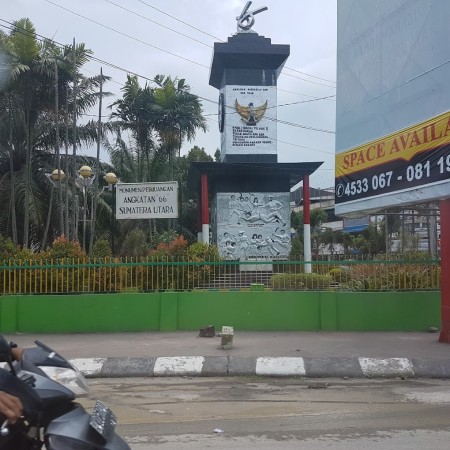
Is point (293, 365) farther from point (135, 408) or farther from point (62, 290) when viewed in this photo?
point (62, 290)

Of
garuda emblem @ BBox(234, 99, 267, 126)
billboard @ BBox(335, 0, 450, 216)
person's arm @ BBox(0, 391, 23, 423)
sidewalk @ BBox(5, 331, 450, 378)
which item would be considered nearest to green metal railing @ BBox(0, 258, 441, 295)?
sidewalk @ BBox(5, 331, 450, 378)

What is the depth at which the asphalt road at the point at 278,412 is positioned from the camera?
5.46 metres

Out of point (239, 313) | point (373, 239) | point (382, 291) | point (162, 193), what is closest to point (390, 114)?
point (382, 291)

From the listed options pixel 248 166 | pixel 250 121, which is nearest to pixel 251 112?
pixel 250 121

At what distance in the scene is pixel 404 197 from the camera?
11.3 metres

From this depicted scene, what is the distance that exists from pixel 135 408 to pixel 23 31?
19414 mm

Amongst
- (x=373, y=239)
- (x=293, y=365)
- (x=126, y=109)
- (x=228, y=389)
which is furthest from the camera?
(x=373, y=239)

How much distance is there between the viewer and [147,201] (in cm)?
1540

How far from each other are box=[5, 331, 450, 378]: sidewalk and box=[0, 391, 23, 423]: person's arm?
6.52 metres

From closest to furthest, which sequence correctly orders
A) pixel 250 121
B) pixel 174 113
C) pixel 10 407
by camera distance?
1. pixel 10 407
2. pixel 250 121
3. pixel 174 113

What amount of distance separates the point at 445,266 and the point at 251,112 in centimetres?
1788

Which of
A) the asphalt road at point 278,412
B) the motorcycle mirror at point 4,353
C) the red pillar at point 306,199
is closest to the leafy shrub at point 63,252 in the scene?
the asphalt road at point 278,412

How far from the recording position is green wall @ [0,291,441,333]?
40.8 feet

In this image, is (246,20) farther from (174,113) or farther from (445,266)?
(445,266)
